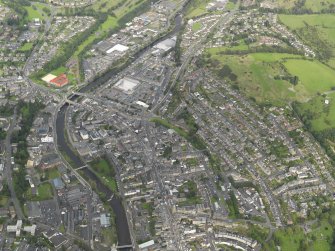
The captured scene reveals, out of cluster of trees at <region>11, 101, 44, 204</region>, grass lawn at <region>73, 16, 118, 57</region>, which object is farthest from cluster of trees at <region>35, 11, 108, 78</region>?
cluster of trees at <region>11, 101, 44, 204</region>

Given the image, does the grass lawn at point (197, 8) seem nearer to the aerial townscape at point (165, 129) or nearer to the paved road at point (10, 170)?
the aerial townscape at point (165, 129)

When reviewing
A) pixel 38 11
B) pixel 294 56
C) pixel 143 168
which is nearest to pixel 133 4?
pixel 38 11

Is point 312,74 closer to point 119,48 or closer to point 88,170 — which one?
point 119,48

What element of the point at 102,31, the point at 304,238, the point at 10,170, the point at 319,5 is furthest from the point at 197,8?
the point at 304,238

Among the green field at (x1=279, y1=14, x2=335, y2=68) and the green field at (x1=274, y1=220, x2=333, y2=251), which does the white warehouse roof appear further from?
the green field at (x1=274, y1=220, x2=333, y2=251)

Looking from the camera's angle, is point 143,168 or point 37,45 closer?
point 143,168

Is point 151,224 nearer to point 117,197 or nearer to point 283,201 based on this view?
point 117,197
